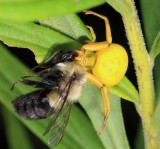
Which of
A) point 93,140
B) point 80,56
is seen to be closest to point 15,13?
point 80,56

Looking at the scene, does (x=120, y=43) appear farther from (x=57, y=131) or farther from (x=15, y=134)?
(x=57, y=131)

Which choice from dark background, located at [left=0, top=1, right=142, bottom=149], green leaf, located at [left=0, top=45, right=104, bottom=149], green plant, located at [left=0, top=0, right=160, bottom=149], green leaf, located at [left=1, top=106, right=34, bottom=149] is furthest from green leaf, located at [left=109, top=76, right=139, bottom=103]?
green leaf, located at [left=1, top=106, right=34, bottom=149]

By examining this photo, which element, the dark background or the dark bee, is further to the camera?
the dark background

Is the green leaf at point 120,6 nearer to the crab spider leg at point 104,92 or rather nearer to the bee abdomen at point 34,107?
the crab spider leg at point 104,92

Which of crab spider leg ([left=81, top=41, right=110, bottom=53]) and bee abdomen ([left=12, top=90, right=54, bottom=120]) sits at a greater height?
crab spider leg ([left=81, top=41, right=110, bottom=53])

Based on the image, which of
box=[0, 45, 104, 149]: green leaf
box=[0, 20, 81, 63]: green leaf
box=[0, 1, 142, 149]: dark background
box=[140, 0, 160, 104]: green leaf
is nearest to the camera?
box=[0, 20, 81, 63]: green leaf

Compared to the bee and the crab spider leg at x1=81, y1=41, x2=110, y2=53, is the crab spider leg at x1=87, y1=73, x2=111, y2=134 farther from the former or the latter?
the crab spider leg at x1=81, y1=41, x2=110, y2=53
